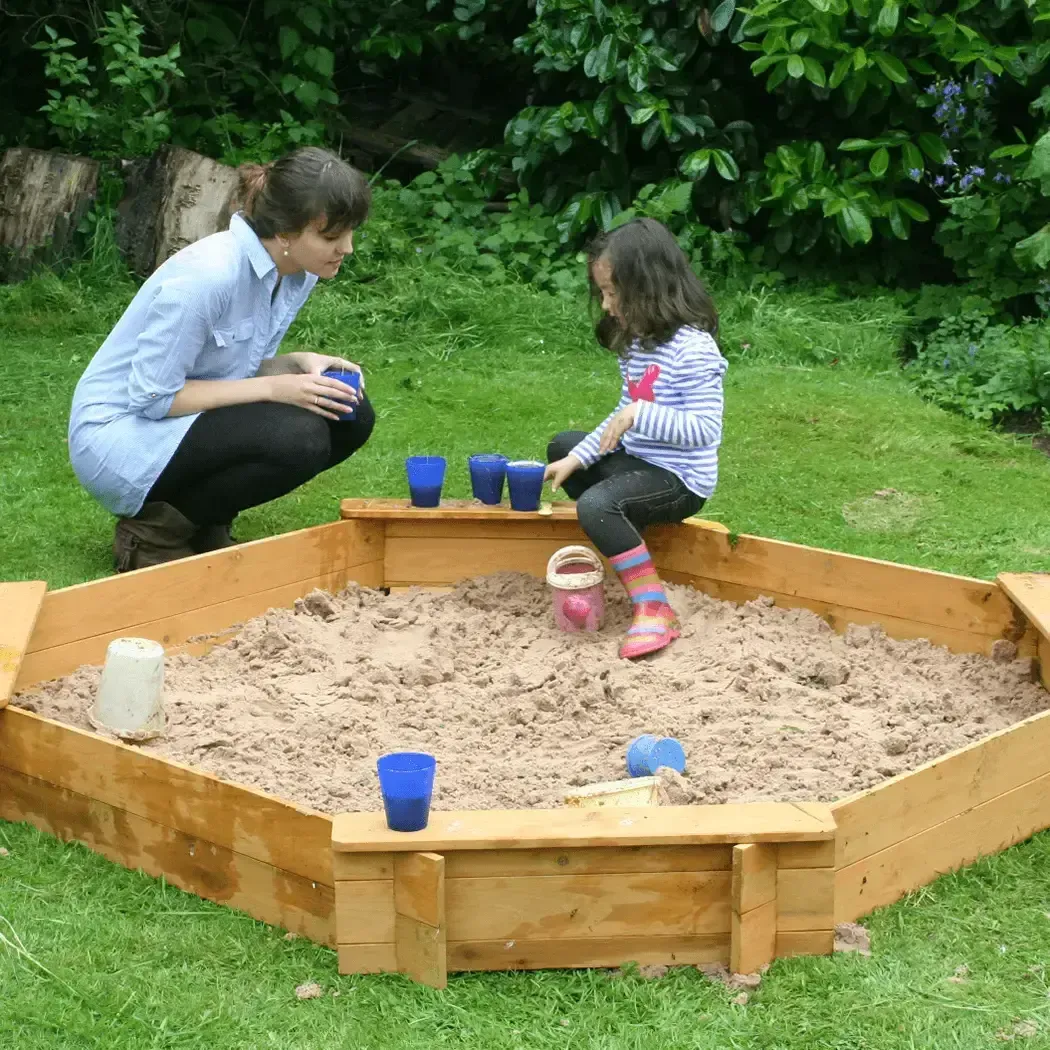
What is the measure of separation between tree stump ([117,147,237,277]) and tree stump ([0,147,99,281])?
255mm

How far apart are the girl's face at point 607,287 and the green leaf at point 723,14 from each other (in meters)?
3.63

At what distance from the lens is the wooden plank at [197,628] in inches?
140

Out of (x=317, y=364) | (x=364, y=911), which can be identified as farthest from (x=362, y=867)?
(x=317, y=364)

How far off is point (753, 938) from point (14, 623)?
1757 millimetres

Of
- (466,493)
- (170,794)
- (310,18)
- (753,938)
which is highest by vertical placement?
(310,18)

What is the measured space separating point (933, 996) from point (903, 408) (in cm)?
385

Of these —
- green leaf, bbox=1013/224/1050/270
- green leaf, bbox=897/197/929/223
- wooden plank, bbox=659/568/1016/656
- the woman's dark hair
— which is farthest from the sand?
green leaf, bbox=897/197/929/223

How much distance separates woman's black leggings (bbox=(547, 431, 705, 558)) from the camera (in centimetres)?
394

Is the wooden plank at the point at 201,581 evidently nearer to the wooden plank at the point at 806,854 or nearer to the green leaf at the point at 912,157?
the wooden plank at the point at 806,854

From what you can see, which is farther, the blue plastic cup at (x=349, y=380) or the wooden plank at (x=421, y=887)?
the blue plastic cup at (x=349, y=380)

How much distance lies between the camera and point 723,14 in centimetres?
721

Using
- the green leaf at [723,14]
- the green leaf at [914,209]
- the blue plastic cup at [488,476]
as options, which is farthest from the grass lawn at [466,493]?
the green leaf at [723,14]

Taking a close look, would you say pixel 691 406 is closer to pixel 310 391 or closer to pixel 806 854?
pixel 310 391

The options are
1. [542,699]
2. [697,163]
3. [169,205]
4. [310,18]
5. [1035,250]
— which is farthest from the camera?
[310,18]
